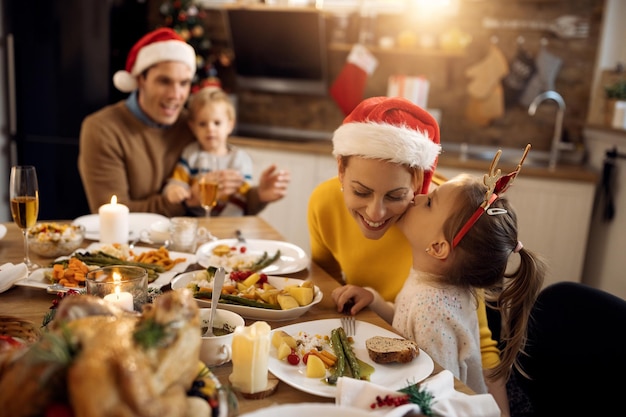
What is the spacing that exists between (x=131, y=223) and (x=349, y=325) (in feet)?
3.67

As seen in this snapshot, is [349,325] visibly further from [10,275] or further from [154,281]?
[10,275]

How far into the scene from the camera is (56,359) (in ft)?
2.15

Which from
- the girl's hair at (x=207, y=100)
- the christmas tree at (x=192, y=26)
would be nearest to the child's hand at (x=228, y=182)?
the girl's hair at (x=207, y=100)

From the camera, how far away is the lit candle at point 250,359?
97 cm

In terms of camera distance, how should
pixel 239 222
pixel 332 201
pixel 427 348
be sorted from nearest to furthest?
pixel 427 348, pixel 332 201, pixel 239 222

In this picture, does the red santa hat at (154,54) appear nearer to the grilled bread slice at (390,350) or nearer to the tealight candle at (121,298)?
the tealight candle at (121,298)

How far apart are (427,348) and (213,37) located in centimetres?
410

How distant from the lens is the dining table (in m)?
1.02

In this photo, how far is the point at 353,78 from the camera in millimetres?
4410

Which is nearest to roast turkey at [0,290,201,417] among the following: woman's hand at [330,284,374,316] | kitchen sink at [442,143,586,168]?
woman's hand at [330,284,374,316]

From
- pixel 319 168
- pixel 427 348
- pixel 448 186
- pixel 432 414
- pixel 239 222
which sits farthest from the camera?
pixel 319 168

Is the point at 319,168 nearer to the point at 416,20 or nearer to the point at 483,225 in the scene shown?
the point at 416,20

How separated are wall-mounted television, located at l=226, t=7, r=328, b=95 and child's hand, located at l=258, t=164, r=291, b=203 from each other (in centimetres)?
212

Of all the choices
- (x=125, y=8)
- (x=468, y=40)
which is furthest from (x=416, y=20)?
(x=125, y=8)
